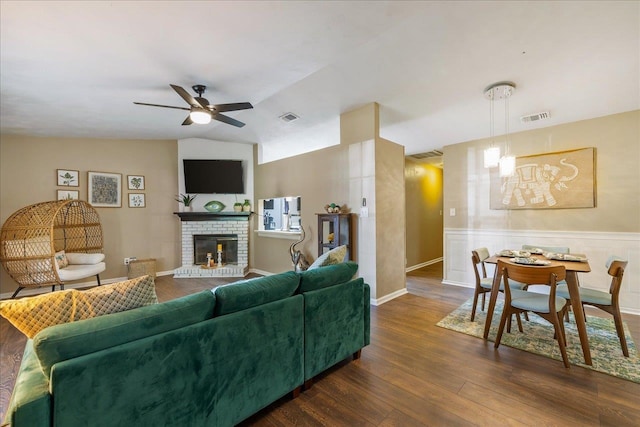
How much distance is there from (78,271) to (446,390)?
479cm

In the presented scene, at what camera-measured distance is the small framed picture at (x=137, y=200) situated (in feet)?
17.0

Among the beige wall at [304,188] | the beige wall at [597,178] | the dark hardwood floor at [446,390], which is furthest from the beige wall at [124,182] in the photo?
the beige wall at [597,178]

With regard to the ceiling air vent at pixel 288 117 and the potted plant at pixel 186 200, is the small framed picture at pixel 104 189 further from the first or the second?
the ceiling air vent at pixel 288 117

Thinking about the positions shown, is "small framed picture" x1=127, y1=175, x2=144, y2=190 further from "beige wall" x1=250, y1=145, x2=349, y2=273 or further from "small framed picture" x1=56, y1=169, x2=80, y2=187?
"beige wall" x1=250, y1=145, x2=349, y2=273

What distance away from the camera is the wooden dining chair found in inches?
84.6

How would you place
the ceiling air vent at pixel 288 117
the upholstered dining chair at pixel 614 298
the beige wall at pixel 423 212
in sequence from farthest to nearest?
the beige wall at pixel 423 212 → the ceiling air vent at pixel 288 117 → the upholstered dining chair at pixel 614 298

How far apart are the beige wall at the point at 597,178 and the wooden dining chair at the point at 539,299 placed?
6.67 ft

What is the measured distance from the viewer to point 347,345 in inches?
86.6

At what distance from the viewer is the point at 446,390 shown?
1.90 metres

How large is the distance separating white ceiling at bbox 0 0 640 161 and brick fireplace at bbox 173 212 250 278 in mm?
2213

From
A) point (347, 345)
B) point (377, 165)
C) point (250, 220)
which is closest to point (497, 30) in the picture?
point (377, 165)

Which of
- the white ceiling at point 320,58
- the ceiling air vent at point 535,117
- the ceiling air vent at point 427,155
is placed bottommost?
the ceiling air vent at point 427,155

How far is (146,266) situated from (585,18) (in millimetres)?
6521

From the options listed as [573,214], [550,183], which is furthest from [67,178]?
[573,214]
